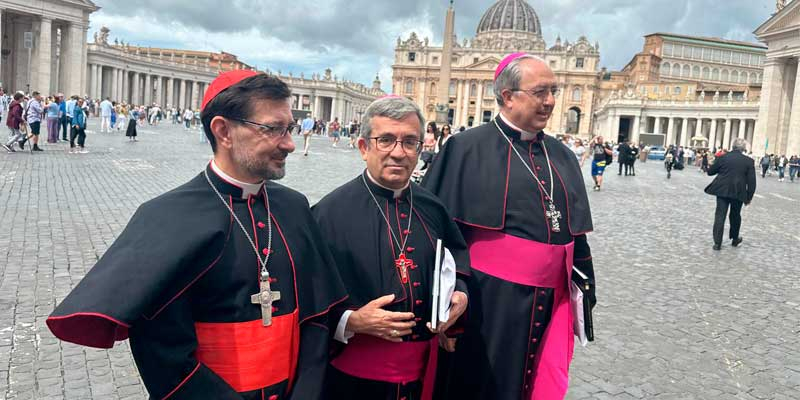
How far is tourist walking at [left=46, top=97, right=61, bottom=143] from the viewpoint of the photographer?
18.5 m

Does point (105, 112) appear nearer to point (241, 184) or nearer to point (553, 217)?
point (553, 217)

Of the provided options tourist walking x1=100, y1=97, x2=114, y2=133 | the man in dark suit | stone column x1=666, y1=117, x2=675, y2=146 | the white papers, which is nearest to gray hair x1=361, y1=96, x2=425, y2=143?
the white papers

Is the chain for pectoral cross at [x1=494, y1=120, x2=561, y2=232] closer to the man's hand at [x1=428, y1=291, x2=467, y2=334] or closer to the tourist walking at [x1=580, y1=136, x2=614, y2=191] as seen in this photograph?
the man's hand at [x1=428, y1=291, x2=467, y2=334]

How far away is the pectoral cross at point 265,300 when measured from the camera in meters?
1.89

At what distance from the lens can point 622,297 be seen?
634cm

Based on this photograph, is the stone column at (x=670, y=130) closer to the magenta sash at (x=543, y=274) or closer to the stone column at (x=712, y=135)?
the stone column at (x=712, y=135)

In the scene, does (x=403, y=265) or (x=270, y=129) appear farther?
(x=403, y=265)

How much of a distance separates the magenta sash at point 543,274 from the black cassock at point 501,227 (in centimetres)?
3

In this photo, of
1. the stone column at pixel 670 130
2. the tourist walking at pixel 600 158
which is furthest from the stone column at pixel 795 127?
the stone column at pixel 670 130

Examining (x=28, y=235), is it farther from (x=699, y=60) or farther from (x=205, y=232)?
(x=699, y=60)

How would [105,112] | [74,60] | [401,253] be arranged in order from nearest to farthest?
1. [401,253]
2. [105,112]
3. [74,60]

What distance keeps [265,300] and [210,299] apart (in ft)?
0.53

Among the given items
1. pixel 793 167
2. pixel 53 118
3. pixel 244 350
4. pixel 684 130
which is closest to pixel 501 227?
pixel 244 350

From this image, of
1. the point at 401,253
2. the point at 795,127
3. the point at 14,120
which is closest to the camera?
the point at 401,253
